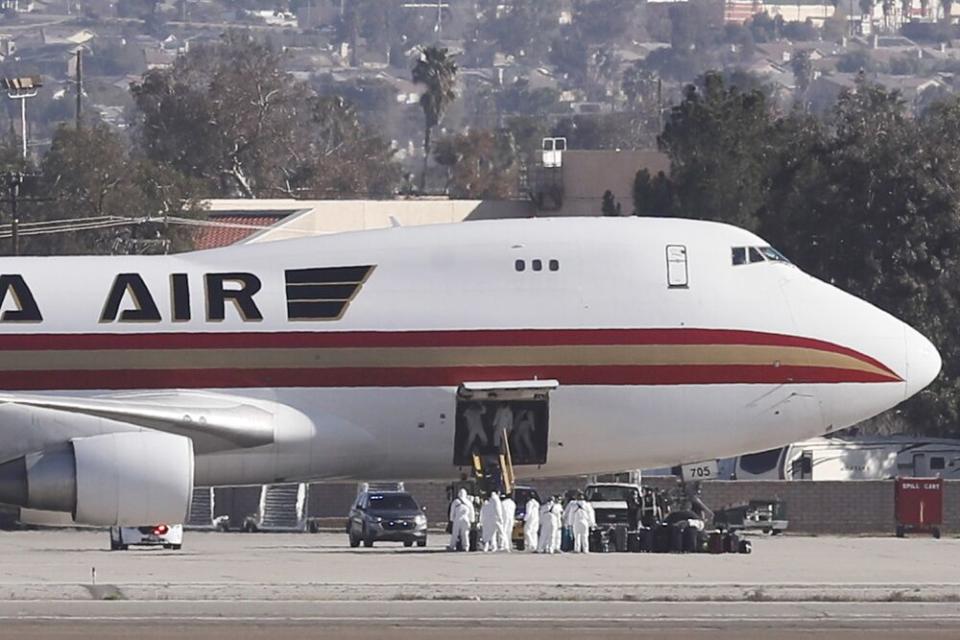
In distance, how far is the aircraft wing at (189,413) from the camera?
3700 cm

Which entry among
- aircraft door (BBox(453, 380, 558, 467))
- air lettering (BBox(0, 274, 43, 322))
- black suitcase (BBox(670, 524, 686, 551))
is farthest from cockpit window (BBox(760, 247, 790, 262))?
air lettering (BBox(0, 274, 43, 322))

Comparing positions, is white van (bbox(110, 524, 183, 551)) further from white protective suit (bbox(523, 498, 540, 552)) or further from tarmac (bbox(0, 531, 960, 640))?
white protective suit (bbox(523, 498, 540, 552))

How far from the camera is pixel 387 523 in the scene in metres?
55.9

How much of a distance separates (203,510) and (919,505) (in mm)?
22145

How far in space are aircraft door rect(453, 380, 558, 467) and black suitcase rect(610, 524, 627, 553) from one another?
4.95 meters

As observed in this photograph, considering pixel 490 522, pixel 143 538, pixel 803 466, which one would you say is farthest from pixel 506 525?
pixel 803 466

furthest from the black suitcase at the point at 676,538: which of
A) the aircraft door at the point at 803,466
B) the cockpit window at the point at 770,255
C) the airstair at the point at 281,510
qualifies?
the aircraft door at the point at 803,466

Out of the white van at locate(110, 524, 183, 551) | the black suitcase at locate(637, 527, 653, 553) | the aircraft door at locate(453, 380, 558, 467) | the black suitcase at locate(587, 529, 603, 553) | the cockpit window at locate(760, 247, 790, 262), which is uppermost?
the cockpit window at locate(760, 247, 790, 262)

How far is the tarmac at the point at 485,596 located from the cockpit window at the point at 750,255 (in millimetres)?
5149

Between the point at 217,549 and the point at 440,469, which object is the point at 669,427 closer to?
the point at 440,469

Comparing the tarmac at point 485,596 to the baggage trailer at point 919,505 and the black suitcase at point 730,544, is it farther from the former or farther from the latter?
the baggage trailer at point 919,505

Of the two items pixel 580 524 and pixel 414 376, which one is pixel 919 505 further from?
pixel 414 376

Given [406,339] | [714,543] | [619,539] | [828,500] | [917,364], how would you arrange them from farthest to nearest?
[828,500], [619,539], [714,543], [917,364], [406,339]

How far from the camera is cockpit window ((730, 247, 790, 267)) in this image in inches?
1553
